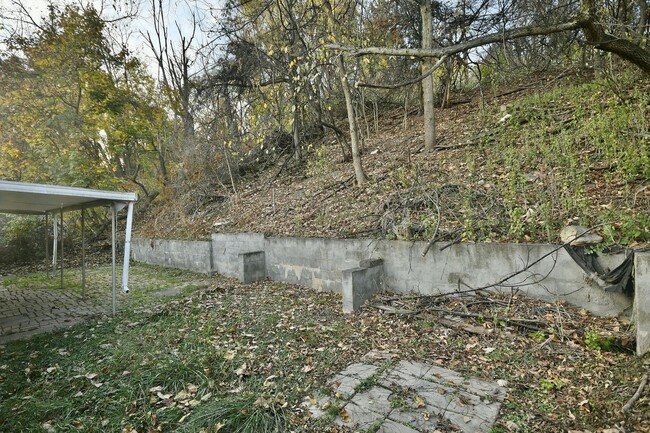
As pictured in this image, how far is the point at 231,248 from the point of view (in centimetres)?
752

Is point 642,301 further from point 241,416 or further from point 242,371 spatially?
point 242,371

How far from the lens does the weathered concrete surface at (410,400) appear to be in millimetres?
2357

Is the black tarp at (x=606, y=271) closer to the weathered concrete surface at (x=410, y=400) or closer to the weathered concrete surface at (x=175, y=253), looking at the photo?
the weathered concrete surface at (x=410, y=400)

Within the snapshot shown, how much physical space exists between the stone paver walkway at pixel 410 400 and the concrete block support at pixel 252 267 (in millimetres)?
3942

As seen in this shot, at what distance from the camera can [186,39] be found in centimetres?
1269

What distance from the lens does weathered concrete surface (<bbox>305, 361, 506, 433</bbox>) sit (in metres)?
2.36

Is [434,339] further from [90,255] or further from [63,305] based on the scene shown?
[90,255]

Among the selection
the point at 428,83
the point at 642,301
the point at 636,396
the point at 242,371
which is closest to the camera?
the point at 636,396

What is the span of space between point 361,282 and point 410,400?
2.06 m


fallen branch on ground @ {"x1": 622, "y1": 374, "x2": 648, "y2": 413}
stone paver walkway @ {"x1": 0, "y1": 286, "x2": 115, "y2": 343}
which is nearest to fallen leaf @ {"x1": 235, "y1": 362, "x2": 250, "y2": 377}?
fallen branch on ground @ {"x1": 622, "y1": 374, "x2": 648, "y2": 413}

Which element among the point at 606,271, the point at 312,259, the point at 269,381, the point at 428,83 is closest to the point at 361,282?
the point at 312,259

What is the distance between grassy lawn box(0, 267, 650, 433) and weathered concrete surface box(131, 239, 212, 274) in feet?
11.1

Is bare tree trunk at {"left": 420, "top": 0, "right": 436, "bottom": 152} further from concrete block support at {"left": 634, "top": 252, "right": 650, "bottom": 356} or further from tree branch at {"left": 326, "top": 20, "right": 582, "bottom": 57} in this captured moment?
concrete block support at {"left": 634, "top": 252, "right": 650, "bottom": 356}

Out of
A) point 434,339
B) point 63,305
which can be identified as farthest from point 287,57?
point 434,339
